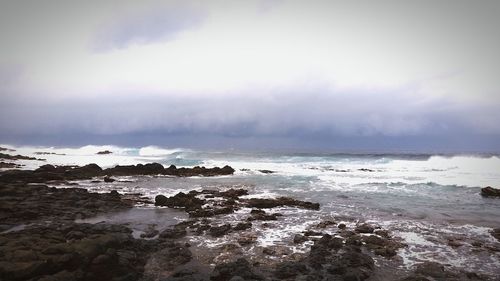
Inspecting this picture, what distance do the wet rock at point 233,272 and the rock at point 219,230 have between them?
409 centimetres

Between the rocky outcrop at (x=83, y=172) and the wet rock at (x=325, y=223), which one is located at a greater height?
the rocky outcrop at (x=83, y=172)

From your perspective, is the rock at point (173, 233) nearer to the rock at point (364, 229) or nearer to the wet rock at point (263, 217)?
the wet rock at point (263, 217)

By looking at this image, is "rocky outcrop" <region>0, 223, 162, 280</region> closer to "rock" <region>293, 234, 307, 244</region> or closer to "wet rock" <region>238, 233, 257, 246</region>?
"wet rock" <region>238, 233, 257, 246</region>

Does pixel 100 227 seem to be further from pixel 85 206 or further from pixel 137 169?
pixel 137 169

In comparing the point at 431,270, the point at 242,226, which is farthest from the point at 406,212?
the point at 242,226

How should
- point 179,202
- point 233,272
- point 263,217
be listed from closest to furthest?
point 233,272 → point 263,217 → point 179,202

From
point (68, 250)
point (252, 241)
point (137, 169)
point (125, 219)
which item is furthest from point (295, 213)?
point (137, 169)

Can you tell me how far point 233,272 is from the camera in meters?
8.40

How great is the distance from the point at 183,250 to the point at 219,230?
2760 mm

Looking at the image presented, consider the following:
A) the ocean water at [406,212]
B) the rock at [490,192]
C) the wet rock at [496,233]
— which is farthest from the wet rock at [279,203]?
the rock at [490,192]

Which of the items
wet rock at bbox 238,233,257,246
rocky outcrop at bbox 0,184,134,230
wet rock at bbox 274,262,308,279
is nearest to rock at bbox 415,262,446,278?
wet rock at bbox 274,262,308,279

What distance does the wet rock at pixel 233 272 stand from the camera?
832cm

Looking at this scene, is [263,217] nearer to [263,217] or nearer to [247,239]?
[263,217]

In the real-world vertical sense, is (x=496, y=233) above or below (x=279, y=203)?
below
